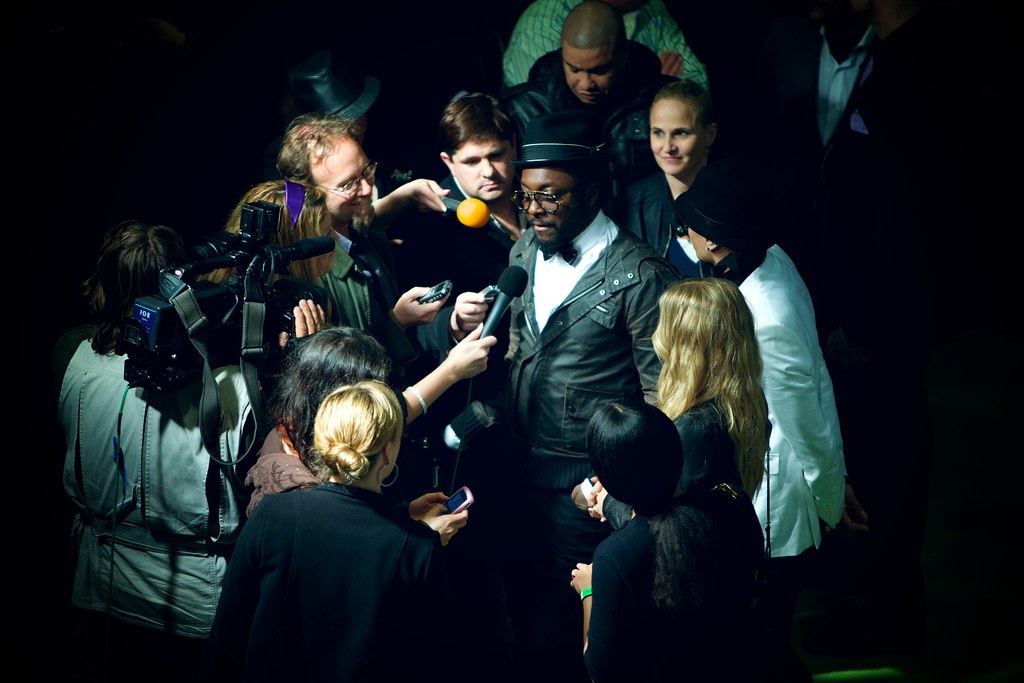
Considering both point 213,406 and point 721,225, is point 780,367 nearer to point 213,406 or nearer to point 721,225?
point 721,225

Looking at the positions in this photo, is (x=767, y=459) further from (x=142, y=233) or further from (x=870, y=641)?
(x=142, y=233)

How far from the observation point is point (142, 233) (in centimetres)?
271

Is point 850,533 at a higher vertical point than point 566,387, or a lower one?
lower

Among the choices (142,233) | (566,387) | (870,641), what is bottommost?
(870,641)

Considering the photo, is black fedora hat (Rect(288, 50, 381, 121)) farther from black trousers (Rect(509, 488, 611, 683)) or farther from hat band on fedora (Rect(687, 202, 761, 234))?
black trousers (Rect(509, 488, 611, 683))

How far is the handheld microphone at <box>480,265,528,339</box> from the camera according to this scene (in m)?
2.94

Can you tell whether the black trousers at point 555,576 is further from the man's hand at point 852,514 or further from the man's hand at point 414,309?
the man's hand at point 852,514

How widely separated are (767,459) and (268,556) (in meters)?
1.47

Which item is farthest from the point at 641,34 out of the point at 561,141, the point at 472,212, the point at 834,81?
the point at 472,212

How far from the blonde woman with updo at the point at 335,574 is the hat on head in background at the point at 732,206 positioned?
1.30 meters

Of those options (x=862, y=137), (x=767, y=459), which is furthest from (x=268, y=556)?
(x=862, y=137)

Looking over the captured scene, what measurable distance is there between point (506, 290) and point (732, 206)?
2.54 feet

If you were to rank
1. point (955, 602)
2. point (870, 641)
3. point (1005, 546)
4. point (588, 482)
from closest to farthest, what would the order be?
1. point (588, 482)
2. point (870, 641)
3. point (955, 602)
4. point (1005, 546)

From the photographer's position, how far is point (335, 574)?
226 cm
